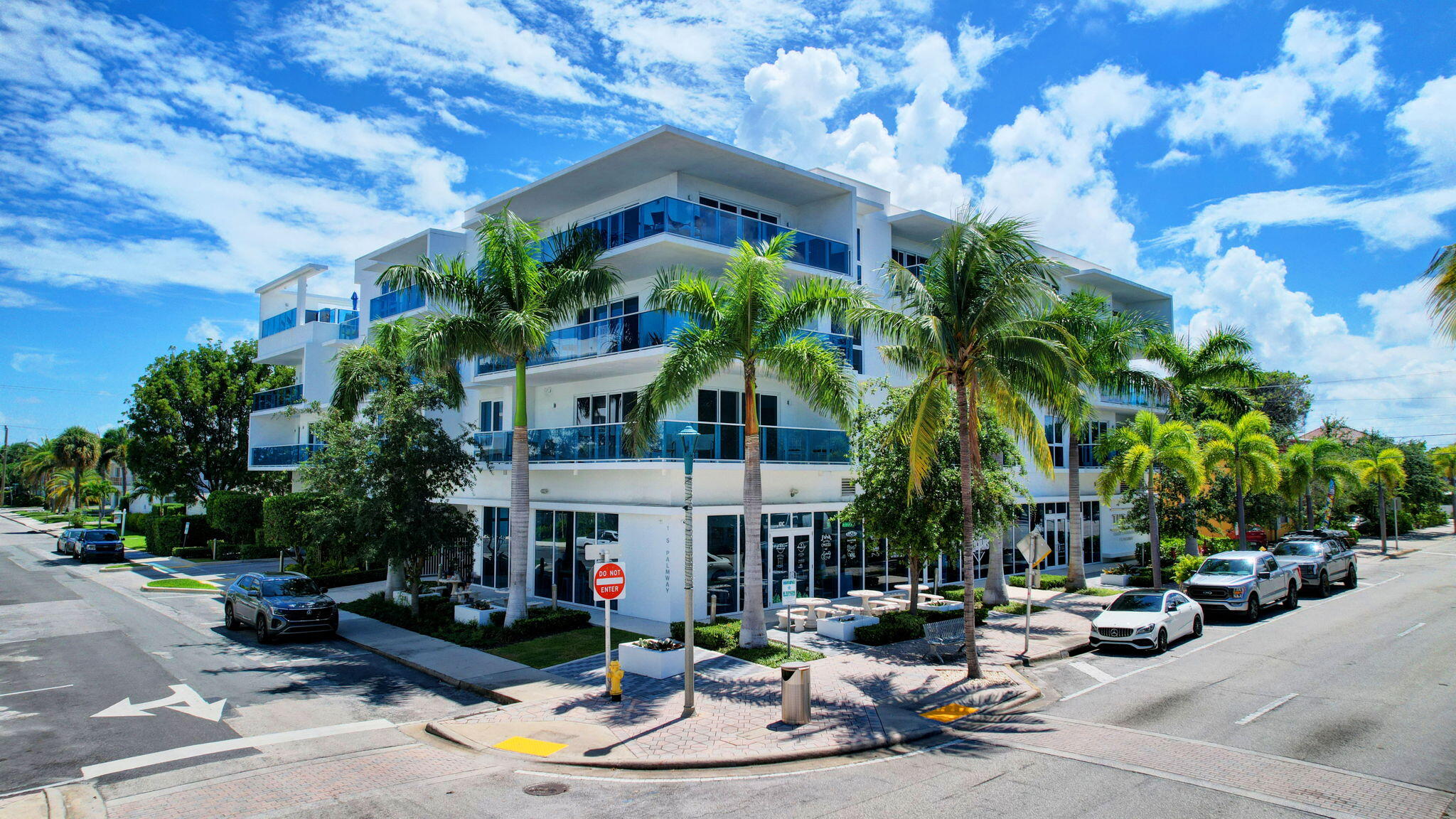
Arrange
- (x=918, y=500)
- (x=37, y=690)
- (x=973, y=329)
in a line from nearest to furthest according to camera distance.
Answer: (x=37, y=690) < (x=973, y=329) < (x=918, y=500)

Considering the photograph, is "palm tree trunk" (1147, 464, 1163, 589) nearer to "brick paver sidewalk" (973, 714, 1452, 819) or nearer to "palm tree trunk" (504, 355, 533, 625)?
"brick paver sidewalk" (973, 714, 1452, 819)

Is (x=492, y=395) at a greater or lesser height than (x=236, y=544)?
greater

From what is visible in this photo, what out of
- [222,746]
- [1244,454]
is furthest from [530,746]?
[1244,454]

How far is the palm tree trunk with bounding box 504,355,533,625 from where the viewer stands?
62.2ft

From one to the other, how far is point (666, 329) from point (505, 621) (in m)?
8.08

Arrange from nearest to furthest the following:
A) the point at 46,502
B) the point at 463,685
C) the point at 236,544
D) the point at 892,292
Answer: the point at 463,685 < the point at 892,292 < the point at 236,544 < the point at 46,502

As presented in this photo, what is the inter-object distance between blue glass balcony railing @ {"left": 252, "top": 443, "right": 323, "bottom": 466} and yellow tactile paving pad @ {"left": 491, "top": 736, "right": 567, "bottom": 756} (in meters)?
26.0

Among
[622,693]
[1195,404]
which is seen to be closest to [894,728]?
[622,693]

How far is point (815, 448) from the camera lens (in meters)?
22.2

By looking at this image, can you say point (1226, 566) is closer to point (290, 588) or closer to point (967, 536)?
point (967, 536)

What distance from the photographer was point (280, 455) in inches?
1469

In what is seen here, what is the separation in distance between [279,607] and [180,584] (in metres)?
13.9

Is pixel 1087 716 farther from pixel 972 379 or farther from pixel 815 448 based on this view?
pixel 815 448

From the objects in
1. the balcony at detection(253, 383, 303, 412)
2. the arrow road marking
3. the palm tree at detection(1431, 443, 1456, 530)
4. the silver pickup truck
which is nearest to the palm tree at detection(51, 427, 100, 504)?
the balcony at detection(253, 383, 303, 412)
